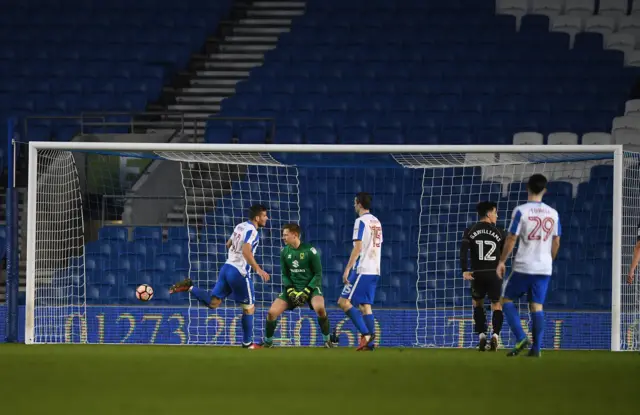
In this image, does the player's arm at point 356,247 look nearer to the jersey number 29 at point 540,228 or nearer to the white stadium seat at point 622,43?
the jersey number 29 at point 540,228

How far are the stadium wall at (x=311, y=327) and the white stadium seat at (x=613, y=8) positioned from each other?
794 cm

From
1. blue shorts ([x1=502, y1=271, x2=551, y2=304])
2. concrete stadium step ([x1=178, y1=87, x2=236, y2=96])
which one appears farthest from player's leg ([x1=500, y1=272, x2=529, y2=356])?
concrete stadium step ([x1=178, y1=87, x2=236, y2=96])

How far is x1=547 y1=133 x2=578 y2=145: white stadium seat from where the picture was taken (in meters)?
18.2

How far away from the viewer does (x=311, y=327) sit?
49.2ft

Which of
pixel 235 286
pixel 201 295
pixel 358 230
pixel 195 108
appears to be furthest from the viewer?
pixel 195 108

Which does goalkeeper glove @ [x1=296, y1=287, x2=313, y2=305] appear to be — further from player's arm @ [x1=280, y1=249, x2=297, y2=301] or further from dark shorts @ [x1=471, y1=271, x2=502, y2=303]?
dark shorts @ [x1=471, y1=271, x2=502, y2=303]

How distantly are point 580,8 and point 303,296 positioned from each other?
411 inches

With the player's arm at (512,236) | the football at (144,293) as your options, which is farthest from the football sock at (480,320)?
the football at (144,293)

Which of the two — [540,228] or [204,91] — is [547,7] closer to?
[204,91]

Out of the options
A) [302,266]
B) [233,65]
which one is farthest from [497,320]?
[233,65]

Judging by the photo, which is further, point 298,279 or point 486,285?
point 298,279

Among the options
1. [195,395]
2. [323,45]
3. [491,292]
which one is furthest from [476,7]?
[195,395]

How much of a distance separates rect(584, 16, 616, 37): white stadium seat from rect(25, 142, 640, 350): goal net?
12.1ft

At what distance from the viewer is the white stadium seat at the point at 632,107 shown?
61.8 ft
